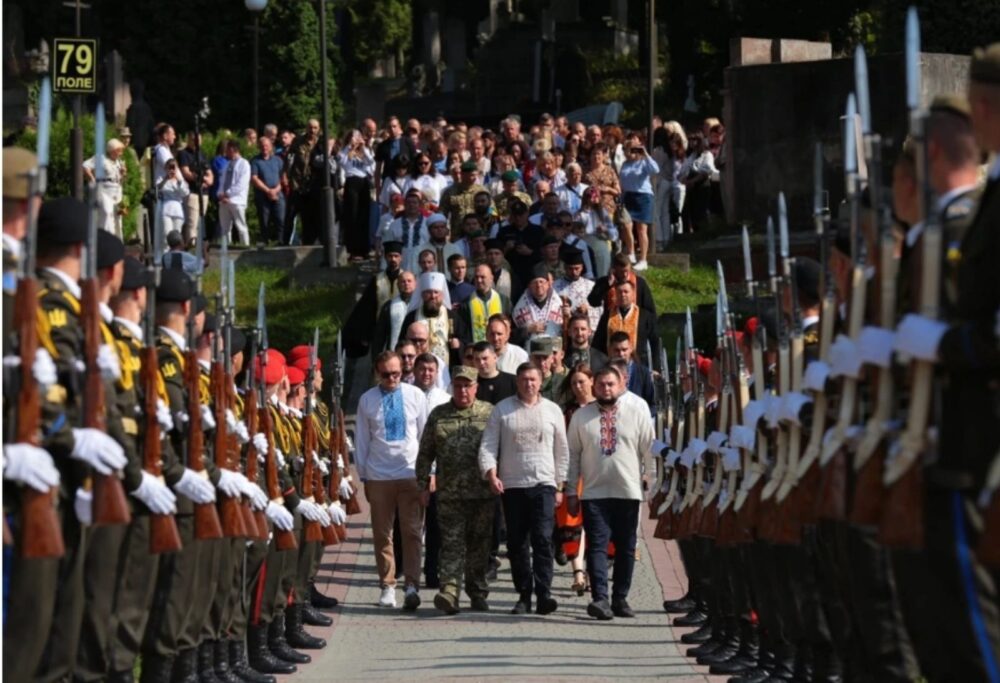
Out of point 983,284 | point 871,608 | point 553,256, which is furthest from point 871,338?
point 553,256

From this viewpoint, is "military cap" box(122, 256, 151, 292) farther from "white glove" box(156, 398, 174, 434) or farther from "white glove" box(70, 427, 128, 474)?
"white glove" box(70, 427, 128, 474)

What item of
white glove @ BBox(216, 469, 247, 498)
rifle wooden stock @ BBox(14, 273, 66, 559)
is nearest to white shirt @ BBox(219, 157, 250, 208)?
white glove @ BBox(216, 469, 247, 498)

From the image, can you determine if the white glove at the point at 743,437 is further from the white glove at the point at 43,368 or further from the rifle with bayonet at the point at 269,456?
the white glove at the point at 43,368

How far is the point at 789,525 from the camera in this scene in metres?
10.5

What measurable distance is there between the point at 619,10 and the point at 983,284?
46.5m

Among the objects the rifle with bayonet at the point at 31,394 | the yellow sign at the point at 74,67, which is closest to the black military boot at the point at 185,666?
the rifle with bayonet at the point at 31,394

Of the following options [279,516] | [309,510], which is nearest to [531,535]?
[309,510]

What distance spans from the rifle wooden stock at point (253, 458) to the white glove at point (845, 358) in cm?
383

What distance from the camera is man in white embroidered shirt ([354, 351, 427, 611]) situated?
58.7ft

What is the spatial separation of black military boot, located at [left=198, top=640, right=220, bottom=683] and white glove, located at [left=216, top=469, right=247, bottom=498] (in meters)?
1.22

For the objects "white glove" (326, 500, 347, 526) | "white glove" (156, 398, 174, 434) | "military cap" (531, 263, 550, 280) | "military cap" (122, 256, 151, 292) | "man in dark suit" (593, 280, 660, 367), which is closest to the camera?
"white glove" (156, 398, 174, 434)

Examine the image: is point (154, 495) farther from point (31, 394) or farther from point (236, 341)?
point (236, 341)

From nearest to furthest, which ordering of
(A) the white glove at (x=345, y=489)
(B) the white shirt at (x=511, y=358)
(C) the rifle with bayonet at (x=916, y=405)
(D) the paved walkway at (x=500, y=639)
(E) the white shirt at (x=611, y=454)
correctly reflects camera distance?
(C) the rifle with bayonet at (x=916, y=405)
(D) the paved walkway at (x=500, y=639)
(A) the white glove at (x=345, y=489)
(E) the white shirt at (x=611, y=454)
(B) the white shirt at (x=511, y=358)

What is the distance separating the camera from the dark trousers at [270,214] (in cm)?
3372
